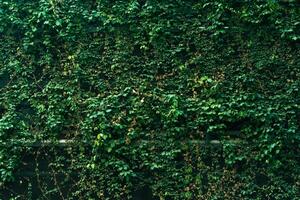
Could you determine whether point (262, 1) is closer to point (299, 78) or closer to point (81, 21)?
point (299, 78)

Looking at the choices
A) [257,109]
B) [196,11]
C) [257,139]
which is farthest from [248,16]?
[257,139]

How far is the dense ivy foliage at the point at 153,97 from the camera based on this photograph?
5.98m

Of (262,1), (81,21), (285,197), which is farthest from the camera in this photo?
(81,21)

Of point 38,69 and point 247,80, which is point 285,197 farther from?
point 38,69

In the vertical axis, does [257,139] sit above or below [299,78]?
below

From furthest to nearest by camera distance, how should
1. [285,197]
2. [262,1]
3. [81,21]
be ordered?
[81,21], [262,1], [285,197]

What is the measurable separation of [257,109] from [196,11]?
1659 mm

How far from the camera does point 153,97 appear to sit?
6.28 meters

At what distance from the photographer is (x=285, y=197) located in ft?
19.0

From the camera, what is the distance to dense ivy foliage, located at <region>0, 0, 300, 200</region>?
19.6 feet

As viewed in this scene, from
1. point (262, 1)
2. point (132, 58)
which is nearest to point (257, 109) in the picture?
point (262, 1)

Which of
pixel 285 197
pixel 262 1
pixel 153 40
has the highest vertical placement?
pixel 262 1

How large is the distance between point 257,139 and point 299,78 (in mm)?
976

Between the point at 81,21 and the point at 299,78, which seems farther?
the point at 81,21
